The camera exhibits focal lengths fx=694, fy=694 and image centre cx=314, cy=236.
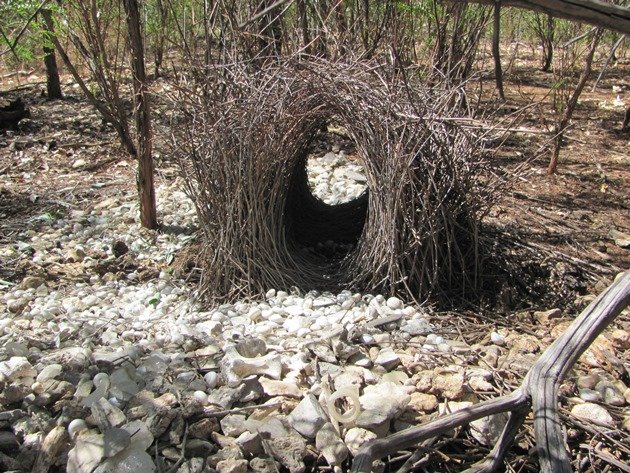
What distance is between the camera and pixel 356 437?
2.26 meters

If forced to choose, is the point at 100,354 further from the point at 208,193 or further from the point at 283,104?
the point at 283,104

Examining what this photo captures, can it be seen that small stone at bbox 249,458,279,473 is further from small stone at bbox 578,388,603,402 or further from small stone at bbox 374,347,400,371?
small stone at bbox 578,388,603,402

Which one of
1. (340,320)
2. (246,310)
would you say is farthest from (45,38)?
(340,320)

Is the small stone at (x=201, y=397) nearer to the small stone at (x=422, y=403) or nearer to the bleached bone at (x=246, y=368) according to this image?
the bleached bone at (x=246, y=368)

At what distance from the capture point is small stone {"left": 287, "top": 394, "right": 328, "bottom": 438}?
2268 mm

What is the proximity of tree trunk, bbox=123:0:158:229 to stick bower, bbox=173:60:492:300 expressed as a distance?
24.1 inches

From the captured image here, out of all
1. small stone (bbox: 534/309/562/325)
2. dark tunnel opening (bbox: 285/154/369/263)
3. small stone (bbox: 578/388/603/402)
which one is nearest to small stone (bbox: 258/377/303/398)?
small stone (bbox: 578/388/603/402)

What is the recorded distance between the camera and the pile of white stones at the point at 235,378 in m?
2.21

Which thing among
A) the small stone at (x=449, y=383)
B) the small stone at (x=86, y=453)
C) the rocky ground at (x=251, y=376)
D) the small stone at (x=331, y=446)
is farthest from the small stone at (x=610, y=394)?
the small stone at (x=86, y=453)

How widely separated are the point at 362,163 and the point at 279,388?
140 centimetres

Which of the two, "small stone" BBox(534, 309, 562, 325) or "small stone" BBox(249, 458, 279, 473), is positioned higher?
"small stone" BBox(534, 309, 562, 325)

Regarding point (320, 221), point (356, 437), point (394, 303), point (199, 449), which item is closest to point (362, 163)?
point (394, 303)

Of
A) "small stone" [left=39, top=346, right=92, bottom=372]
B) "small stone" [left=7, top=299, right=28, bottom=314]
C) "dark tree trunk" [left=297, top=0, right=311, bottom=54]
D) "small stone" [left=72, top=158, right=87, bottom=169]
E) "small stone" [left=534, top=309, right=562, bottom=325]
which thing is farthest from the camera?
"small stone" [left=72, top=158, right=87, bottom=169]

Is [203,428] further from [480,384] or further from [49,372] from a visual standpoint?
[480,384]
